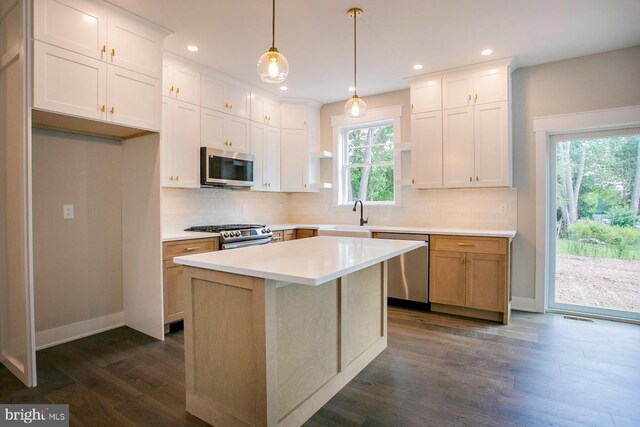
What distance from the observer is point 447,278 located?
145 inches

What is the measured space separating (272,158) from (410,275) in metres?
2.35

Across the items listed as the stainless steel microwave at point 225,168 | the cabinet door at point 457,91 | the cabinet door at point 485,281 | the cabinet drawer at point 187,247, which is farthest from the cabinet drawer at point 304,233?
the cabinet door at point 457,91

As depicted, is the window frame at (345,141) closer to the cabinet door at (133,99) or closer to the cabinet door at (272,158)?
the cabinet door at (272,158)

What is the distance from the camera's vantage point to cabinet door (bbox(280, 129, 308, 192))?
4.93 m

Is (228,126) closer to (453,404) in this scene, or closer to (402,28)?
(402,28)

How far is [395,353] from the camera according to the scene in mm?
2764

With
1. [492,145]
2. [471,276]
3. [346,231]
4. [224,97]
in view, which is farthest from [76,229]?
[492,145]

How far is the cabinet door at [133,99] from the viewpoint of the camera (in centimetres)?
268

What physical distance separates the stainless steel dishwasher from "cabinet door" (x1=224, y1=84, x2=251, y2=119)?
7.31ft

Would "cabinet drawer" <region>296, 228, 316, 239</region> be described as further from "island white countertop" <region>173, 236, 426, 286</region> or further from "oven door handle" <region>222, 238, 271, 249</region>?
"island white countertop" <region>173, 236, 426, 286</region>

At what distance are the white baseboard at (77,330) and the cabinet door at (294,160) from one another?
2.54 metres

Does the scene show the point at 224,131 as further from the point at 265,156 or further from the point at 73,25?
the point at 73,25

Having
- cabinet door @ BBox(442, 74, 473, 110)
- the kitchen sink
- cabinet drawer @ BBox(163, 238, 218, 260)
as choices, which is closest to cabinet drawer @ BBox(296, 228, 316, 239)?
the kitchen sink

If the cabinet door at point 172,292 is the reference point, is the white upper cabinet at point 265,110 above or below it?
above
